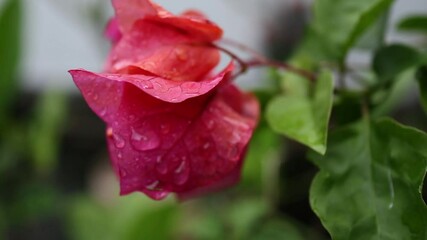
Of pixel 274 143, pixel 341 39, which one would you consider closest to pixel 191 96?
pixel 341 39

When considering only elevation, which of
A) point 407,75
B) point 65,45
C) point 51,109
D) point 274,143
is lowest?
point 65,45

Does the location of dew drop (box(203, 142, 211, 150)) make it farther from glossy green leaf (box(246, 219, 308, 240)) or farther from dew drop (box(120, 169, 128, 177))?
glossy green leaf (box(246, 219, 308, 240))

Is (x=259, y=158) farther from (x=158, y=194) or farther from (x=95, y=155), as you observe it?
(x=95, y=155)

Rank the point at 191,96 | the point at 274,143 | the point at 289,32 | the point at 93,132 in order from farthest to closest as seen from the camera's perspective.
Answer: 1. the point at 93,132
2. the point at 289,32
3. the point at 274,143
4. the point at 191,96

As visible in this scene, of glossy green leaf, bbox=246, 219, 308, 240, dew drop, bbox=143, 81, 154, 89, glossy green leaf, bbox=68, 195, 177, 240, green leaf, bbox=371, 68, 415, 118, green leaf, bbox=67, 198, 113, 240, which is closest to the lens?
dew drop, bbox=143, 81, 154, 89

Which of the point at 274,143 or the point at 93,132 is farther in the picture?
the point at 93,132

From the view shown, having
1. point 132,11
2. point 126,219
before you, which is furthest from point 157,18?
point 126,219

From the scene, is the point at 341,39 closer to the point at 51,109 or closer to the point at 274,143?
the point at 274,143

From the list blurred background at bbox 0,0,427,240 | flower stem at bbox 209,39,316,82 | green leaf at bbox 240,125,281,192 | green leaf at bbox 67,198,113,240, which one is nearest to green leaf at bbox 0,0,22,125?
blurred background at bbox 0,0,427,240
